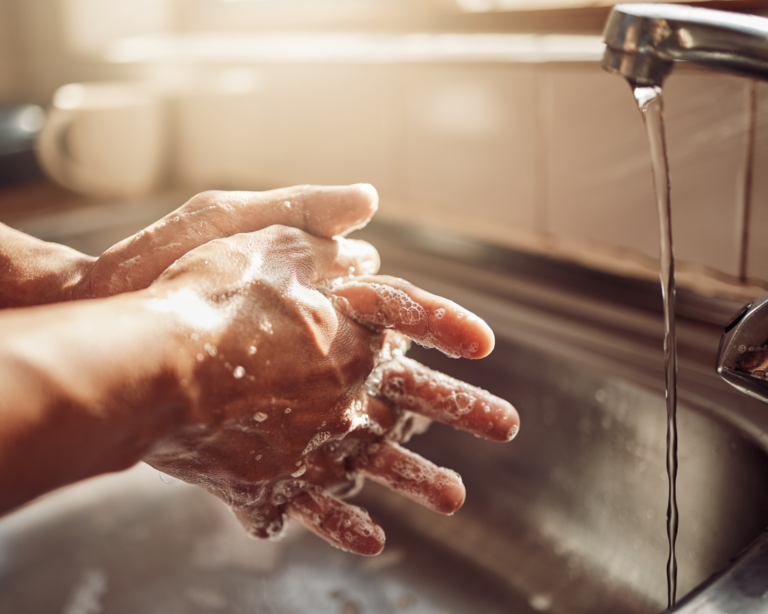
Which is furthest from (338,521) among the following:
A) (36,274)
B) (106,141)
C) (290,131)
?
(106,141)

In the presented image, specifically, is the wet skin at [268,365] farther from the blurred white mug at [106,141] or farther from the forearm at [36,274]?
the blurred white mug at [106,141]

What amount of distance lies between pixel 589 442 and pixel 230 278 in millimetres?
372

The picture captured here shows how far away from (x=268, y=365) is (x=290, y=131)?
2.19ft

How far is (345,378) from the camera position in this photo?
0.42 meters

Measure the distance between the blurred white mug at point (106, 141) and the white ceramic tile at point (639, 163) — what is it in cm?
72

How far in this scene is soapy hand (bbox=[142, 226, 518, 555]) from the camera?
37 cm

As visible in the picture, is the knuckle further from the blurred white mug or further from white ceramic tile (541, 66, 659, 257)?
the blurred white mug

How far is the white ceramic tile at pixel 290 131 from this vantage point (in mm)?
861

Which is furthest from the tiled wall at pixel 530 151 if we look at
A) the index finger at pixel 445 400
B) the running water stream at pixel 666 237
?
the index finger at pixel 445 400

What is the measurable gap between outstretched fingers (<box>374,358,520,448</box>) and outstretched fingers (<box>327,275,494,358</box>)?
0.22 ft

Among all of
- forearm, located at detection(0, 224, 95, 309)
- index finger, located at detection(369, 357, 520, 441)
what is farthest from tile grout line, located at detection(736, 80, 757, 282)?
forearm, located at detection(0, 224, 95, 309)

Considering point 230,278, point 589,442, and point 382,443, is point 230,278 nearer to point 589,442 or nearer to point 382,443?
point 382,443

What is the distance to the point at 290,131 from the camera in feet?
3.19

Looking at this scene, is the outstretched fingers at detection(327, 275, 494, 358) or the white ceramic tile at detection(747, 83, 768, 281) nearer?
the outstretched fingers at detection(327, 275, 494, 358)
